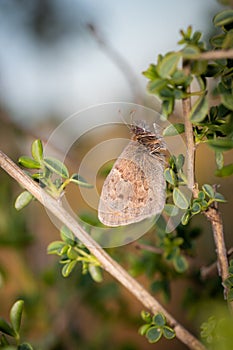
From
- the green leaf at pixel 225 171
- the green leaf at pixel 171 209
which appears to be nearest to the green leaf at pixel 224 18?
the green leaf at pixel 225 171

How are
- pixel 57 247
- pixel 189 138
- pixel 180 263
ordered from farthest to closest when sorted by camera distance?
pixel 180 263
pixel 57 247
pixel 189 138

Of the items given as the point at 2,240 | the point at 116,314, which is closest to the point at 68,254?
the point at 2,240

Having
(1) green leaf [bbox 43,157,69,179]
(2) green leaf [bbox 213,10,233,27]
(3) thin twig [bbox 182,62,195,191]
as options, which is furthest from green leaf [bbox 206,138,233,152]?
(1) green leaf [bbox 43,157,69,179]

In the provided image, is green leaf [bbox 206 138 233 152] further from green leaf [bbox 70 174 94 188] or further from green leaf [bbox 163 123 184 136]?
green leaf [bbox 70 174 94 188]

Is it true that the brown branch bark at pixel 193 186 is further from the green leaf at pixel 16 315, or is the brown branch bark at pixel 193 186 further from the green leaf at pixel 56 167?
the green leaf at pixel 16 315

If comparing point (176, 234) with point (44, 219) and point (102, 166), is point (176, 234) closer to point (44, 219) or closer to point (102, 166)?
point (102, 166)

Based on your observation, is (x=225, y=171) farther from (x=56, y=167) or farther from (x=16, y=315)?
(x=16, y=315)

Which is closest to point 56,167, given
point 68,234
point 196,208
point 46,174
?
point 46,174
